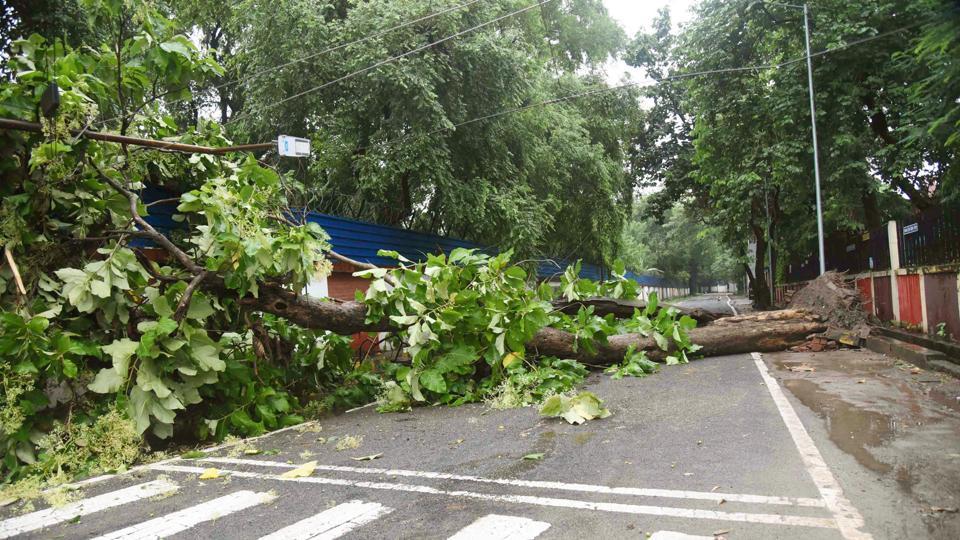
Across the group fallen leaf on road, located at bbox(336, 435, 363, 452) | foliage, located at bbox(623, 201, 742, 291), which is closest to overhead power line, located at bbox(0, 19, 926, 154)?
fallen leaf on road, located at bbox(336, 435, 363, 452)

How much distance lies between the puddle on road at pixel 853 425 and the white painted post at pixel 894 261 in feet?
19.3

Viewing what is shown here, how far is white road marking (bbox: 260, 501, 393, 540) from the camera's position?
3.51m

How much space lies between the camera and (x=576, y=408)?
6.23 m

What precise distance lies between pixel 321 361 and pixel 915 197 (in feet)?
50.2

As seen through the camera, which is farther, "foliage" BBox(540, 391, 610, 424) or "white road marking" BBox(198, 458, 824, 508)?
"foliage" BBox(540, 391, 610, 424)

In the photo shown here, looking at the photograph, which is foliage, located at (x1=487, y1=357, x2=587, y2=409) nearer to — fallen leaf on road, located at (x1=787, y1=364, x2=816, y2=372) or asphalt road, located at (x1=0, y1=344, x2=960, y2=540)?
asphalt road, located at (x1=0, y1=344, x2=960, y2=540)

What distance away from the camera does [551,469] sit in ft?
15.1

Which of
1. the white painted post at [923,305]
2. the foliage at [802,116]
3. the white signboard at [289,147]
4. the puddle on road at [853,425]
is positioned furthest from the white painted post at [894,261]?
the white signboard at [289,147]

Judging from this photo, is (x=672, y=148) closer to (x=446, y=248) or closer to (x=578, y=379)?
(x=446, y=248)

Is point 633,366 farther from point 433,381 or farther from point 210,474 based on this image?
point 210,474

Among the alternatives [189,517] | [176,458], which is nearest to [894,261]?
[176,458]

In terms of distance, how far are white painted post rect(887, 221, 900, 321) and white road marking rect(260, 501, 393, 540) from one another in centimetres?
1139

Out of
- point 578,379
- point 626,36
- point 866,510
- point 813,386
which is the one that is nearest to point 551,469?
point 866,510

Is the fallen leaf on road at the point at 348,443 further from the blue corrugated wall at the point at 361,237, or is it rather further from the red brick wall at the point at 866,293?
the red brick wall at the point at 866,293
